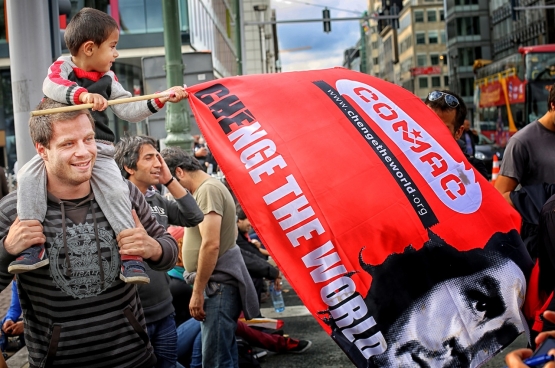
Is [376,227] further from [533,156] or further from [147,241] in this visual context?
[533,156]

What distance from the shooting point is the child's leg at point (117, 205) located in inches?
126

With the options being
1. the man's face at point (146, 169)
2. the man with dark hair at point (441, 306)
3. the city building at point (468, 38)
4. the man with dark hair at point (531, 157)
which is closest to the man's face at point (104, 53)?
the man's face at point (146, 169)

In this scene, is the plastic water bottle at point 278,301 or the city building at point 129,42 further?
the city building at point 129,42

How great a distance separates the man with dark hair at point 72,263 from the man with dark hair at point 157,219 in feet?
4.66

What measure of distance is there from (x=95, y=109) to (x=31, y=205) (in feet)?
1.50

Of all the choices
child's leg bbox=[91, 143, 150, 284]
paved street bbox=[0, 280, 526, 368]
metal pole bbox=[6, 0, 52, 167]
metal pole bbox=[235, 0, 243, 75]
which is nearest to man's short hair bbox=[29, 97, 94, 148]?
child's leg bbox=[91, 143, 150, 284]

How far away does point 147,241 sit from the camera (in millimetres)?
3357

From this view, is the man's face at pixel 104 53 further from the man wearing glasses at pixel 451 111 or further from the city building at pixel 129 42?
the city building at pixel 129 42

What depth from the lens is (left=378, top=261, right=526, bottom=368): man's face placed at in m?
3.27

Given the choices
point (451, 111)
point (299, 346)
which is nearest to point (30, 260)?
point (451, 111)

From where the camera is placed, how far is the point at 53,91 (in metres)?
3.44

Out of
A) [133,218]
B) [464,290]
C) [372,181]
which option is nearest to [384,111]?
[372,181]

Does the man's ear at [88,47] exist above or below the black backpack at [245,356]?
above

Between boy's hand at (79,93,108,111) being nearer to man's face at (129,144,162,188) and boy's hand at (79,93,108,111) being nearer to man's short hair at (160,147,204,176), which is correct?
man's face at (129,144,162,188)
